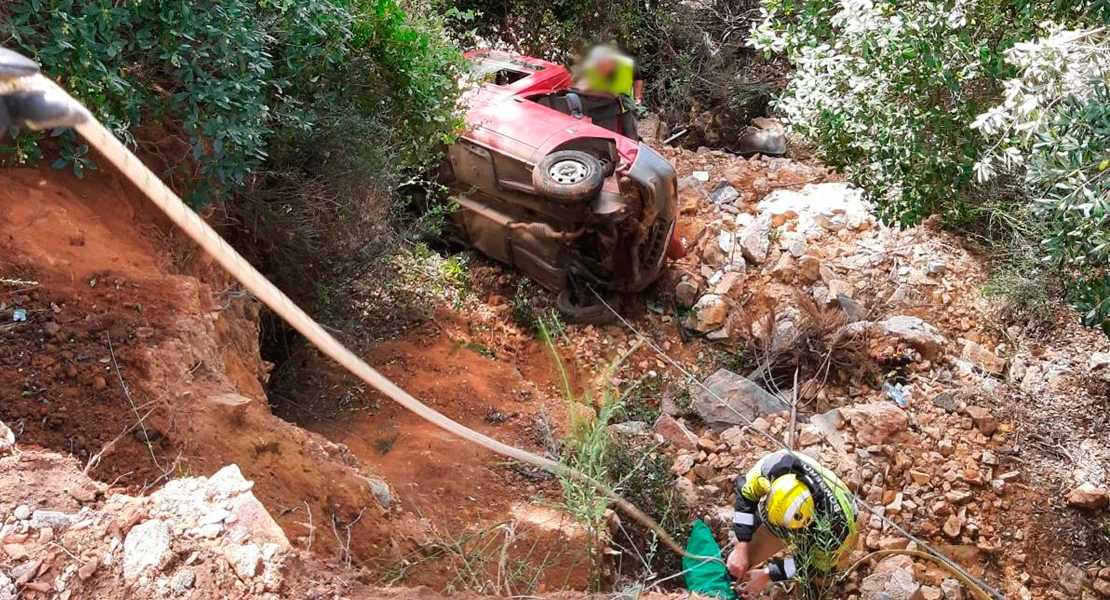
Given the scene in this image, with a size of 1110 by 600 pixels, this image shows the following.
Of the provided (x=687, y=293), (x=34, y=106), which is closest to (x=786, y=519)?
(x=34, y=106)

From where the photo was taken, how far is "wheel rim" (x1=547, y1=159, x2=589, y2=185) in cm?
696

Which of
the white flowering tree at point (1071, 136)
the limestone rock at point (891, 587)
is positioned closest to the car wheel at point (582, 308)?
the limestone rock at point (891, 587)

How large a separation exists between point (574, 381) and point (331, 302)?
2.30 metres

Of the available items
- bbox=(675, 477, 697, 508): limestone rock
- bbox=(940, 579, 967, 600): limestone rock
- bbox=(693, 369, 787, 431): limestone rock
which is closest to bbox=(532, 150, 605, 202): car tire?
bbox=(693, 369, 787, 431): limestone rock

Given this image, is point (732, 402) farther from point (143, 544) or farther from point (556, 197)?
point (143, 544)

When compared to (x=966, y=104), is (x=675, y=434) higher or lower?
lower

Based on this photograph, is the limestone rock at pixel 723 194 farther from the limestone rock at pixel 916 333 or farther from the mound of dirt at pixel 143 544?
the mound of dirt at pixel 143 544

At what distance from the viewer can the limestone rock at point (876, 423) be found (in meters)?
6.20

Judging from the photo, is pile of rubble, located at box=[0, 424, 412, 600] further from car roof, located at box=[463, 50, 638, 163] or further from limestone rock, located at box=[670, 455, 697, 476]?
car roof, located at box=[463, 50, 638, 163]

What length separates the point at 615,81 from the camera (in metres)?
7.94

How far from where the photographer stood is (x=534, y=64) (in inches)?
344

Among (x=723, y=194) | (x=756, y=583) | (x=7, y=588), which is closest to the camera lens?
(x=7, y=588)

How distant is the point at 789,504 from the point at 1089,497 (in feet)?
Answer: 8.53

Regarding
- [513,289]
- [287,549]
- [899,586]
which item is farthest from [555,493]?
[513,289]
